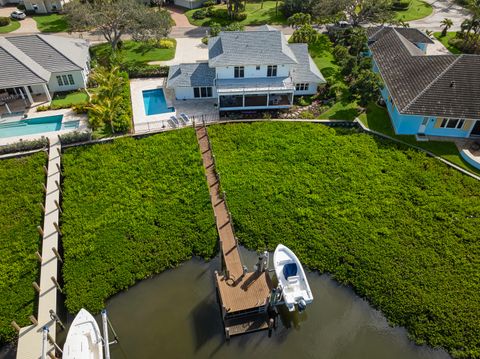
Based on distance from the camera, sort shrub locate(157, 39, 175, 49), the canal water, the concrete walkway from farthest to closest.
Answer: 1. shrub locate(157, 39, 175, 49)
2. the canal water
3. the concrete walkway

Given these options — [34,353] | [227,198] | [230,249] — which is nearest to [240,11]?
[227,198]

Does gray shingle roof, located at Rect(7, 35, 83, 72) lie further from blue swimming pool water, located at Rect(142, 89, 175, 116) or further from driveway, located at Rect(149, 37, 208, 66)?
driveway, located at Rect(149, 37, 208, 66)

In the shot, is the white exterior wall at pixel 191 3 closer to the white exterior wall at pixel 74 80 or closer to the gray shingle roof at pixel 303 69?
the gray shingle roof at pixel 303 69

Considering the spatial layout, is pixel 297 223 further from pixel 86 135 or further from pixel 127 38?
pixel 127 38

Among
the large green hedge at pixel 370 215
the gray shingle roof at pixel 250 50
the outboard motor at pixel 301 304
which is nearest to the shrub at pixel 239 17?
the gray shingle roof at pixel 250 50

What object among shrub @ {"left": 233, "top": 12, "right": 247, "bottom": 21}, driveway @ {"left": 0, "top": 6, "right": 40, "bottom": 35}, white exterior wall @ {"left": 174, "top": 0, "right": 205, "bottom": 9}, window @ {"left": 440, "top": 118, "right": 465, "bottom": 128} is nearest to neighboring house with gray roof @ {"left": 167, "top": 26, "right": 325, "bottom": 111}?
window @ {"left": 440, "top": 118, "right": 465, "bottom": 128}
